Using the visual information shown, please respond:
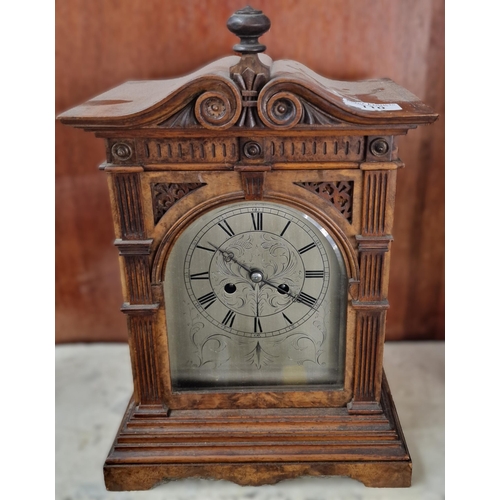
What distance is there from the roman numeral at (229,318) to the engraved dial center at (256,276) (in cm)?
9

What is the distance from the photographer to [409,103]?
44.4 inches

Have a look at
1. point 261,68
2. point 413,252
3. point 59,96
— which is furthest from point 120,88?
point 413,252

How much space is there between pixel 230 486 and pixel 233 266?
18.6 inches

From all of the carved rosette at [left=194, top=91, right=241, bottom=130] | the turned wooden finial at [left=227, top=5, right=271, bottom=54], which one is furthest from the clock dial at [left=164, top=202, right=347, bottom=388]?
the turned wooden finial at [left=227, top=5, right=271, bottom=54]

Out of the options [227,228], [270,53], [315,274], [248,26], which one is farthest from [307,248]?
[270,53]

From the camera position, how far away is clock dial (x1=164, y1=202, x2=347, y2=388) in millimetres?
1191

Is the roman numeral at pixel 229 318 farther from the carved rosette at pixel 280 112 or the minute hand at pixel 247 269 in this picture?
the carved rosette at pixel 280 112

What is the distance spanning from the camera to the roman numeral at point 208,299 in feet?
4.08

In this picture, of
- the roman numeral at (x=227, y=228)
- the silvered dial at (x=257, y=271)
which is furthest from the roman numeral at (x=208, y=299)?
the roman numeral at (x=227, y=228)

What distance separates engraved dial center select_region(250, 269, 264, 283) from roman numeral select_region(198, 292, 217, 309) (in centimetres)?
9

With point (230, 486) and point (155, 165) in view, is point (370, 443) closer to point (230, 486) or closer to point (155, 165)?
point (230, 486)

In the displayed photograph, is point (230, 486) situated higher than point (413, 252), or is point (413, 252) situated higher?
point (413, 252)

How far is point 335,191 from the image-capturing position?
1141mm

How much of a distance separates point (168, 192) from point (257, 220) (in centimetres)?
18
